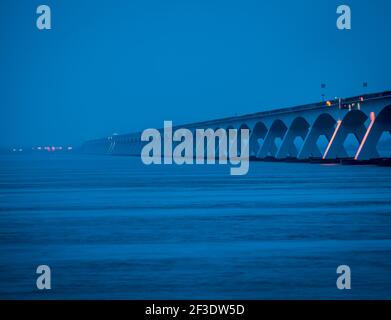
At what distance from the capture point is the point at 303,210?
2966 centimetres

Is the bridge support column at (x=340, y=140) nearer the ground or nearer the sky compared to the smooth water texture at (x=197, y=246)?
nearer the sky

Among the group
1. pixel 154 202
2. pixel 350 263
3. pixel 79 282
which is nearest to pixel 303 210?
pixel 154 202

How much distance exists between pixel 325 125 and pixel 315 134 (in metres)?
2.46

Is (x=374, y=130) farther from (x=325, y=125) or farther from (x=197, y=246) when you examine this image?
(x=197, y=246)

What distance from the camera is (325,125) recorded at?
113 meters

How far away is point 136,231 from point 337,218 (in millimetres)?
6653

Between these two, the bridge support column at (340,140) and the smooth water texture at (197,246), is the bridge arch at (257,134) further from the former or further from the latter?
the smooth water texture at (197,246)

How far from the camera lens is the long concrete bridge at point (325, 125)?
8631 cm

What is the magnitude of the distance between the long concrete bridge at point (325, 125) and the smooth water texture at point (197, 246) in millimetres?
50352

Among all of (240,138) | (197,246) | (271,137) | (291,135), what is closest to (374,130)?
(291,135)

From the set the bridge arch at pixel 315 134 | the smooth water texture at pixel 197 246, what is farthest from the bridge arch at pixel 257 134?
the smooth water texture at pixel 197 246

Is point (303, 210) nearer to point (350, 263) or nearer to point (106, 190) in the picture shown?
point (350, 263)

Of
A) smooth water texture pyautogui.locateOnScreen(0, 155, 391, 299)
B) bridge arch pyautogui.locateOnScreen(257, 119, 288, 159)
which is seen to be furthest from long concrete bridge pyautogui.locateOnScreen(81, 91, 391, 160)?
smooth water texture pyautogui.locateOnScreen(0, 155, 391, 299)
